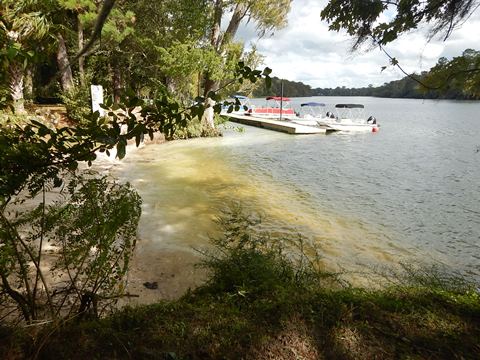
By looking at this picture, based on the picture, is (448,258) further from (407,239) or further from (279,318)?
(279,318)

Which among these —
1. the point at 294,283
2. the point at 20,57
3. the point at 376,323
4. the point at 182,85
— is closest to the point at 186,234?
the point at 294,283

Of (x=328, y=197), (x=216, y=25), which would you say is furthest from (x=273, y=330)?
(x=216, y=25)

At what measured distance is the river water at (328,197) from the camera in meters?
5.95

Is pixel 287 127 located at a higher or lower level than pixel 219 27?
lower

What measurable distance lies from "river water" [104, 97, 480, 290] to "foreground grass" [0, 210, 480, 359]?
218cm

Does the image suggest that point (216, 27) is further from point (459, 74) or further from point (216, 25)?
point (459, 74)

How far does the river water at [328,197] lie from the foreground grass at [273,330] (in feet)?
7.15

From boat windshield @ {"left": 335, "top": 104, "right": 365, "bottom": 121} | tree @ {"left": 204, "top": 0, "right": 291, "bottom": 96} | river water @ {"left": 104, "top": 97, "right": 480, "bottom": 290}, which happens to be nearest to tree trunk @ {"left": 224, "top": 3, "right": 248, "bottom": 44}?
tree @ {"left": 204, "top": 0, "right": 291, "bottom": 96}

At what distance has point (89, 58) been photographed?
17906 millimetres

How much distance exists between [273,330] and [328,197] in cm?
770

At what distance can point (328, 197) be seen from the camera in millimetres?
9492

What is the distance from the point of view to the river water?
5949 millimetres

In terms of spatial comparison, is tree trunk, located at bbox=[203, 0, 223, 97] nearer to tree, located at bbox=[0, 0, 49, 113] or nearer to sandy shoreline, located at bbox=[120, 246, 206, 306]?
tree, located at bbox=[0, 0, 49, 113]

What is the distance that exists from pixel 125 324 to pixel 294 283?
5.85 ft
